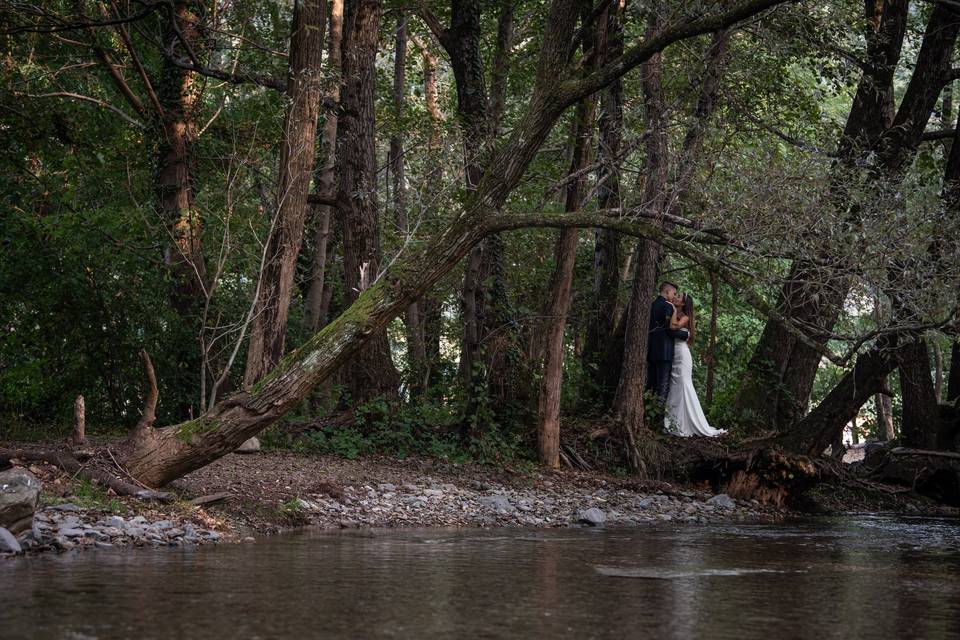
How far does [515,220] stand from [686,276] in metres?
17.2

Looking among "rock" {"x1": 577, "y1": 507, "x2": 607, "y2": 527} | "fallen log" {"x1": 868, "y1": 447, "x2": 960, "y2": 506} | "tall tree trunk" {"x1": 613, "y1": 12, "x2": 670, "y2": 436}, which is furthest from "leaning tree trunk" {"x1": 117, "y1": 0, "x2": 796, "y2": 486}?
"fallen log" {"x1": 868, "y1": 447, "x2": 960, "y2": 506}

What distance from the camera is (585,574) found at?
7.99 m

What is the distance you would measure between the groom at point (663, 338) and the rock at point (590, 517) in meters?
5.90

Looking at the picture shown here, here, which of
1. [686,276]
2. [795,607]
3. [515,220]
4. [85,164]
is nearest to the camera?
[795,607]

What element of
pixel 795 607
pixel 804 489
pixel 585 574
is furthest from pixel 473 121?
pixel 795 607

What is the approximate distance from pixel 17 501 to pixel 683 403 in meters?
12.9

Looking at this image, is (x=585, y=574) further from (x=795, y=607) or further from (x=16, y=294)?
(x=16, y=294)

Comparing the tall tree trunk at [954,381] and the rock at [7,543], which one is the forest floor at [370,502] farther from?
the tall tree trunk at [954,381]

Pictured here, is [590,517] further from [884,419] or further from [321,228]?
[884,419]

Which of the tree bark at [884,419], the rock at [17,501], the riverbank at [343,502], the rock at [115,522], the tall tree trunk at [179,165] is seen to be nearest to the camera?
the rock at [17,501]

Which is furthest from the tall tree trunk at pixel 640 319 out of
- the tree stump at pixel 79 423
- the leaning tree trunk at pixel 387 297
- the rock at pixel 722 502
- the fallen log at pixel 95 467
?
the tree stump at pixel 79 423

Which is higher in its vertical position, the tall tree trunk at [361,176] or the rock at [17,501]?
the tall tree trunk at [361,176]

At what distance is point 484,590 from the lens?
275 inches

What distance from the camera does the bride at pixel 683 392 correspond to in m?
18.9
